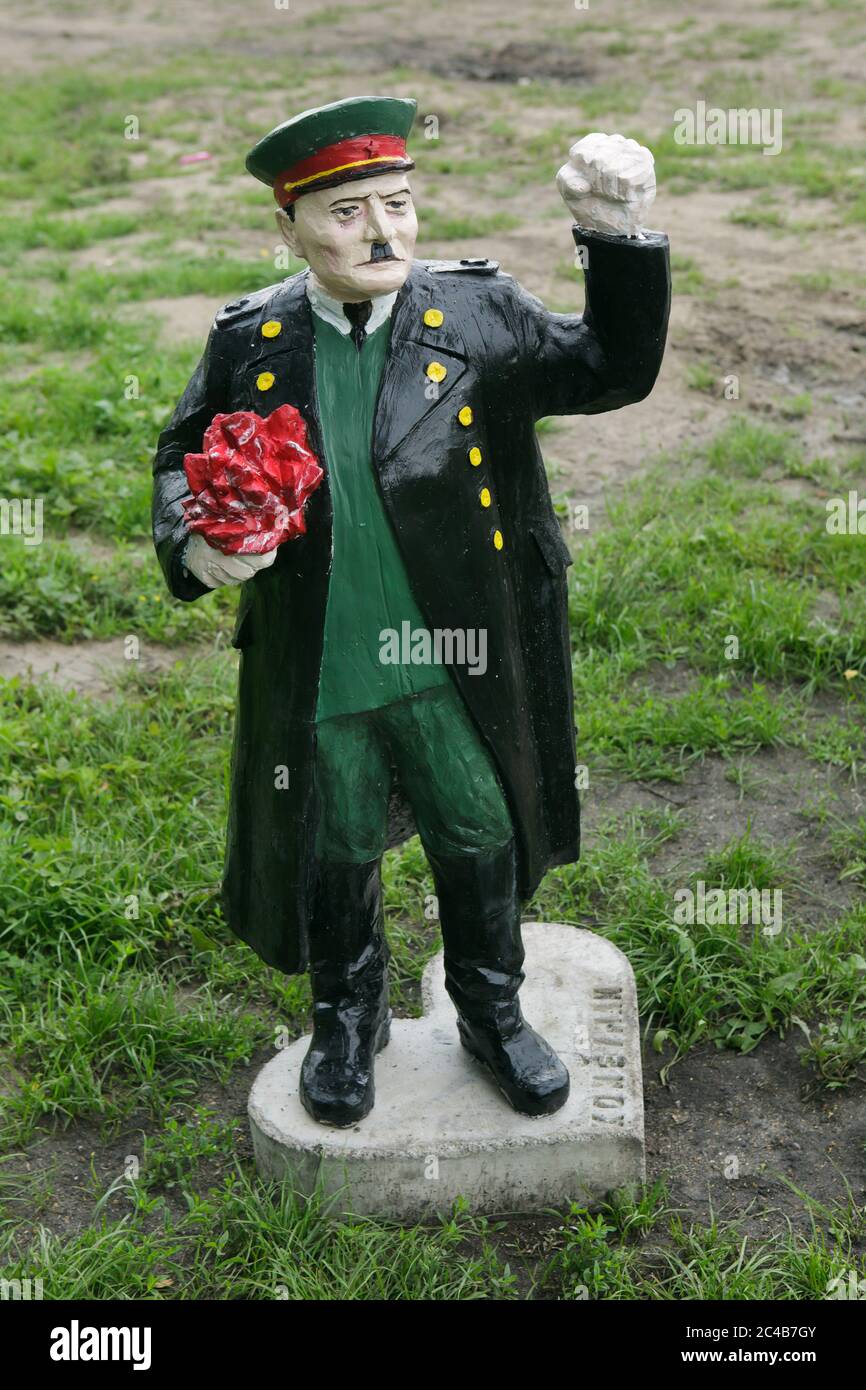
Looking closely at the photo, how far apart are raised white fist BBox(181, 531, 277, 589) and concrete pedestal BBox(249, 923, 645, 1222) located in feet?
4.12

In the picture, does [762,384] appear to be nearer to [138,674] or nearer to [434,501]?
[138,674]

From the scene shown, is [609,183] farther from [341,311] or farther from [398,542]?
[398,542]

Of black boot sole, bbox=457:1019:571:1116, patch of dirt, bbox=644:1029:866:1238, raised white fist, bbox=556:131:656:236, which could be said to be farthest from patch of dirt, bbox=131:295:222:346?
raised white fist, bbox=556:131:656:236

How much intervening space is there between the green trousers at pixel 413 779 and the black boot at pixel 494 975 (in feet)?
0.28

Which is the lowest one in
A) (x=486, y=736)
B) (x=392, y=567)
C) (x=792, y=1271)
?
(x=792, y=1271)

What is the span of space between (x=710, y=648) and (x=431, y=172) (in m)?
5.93

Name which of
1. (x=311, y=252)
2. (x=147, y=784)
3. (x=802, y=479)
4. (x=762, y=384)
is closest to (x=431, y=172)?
(x=762, y=384)

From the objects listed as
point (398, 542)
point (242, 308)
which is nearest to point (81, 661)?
point (242, 308)

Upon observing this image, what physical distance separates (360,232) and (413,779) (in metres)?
1.02

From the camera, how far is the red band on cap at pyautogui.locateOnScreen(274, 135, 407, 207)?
2.69 meters

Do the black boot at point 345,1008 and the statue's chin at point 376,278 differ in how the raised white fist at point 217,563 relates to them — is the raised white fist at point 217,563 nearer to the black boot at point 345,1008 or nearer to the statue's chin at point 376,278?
the statue's chin at point 376,278

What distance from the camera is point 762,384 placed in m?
7.21

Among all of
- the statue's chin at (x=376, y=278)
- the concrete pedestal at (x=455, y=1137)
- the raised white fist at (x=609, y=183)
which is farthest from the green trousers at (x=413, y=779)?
the raised white fist at (x=609, y=183)

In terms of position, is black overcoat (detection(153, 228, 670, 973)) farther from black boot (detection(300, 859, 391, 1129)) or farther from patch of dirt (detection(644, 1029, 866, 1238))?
patch of dirt (detection(644, 1029, 866, 1238))
